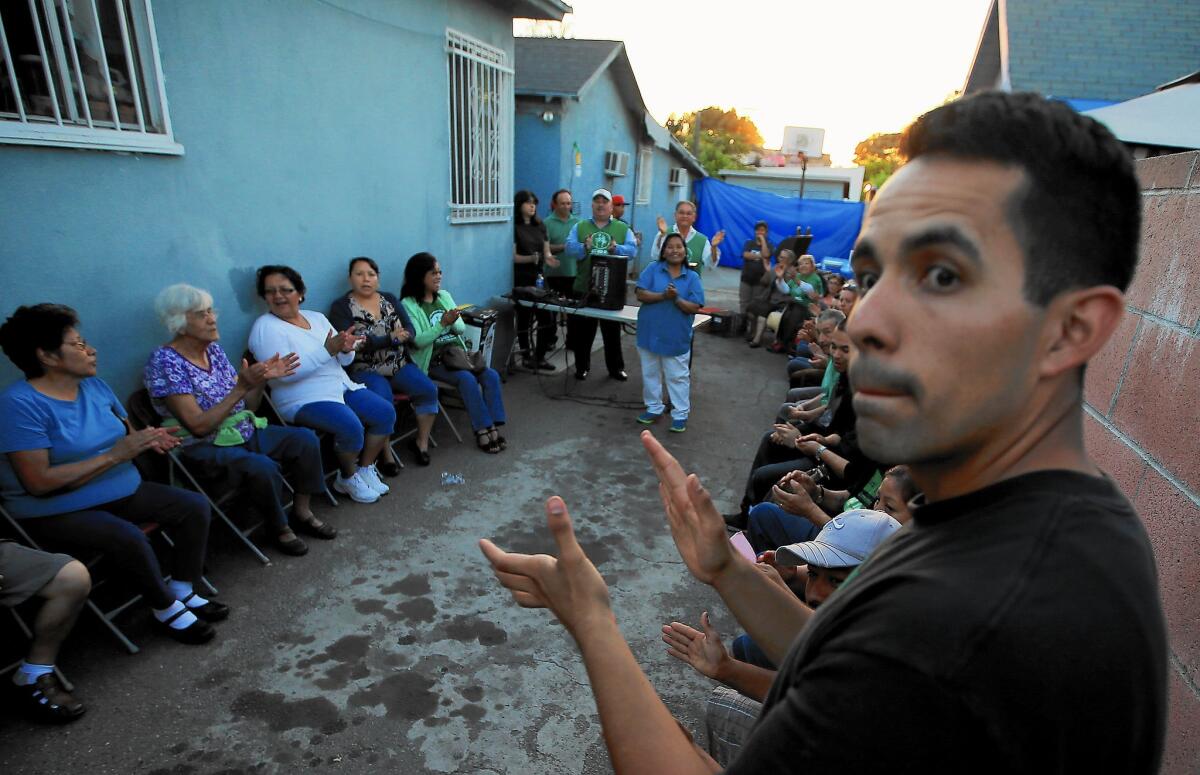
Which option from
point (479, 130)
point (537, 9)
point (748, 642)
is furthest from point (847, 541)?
point (537, 9)

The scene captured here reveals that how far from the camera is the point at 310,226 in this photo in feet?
15.3

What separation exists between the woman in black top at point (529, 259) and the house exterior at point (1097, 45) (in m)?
6.12

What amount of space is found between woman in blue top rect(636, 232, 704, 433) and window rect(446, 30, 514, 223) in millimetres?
2083

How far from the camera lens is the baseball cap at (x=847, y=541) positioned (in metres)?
2.14

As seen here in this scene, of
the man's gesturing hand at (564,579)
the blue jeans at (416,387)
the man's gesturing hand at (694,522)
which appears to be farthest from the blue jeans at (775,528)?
the blue jeans at (416,387)

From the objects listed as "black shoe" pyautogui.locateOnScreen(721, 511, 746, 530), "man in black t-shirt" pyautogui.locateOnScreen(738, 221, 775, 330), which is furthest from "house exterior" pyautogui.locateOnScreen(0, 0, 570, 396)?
"man in black t-shirt" pyautogui.locateOnScreen(738, 221, 775, 330)

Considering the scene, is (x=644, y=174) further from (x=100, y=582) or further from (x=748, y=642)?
(x=748, y=642)

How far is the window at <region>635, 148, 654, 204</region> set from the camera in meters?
14.4

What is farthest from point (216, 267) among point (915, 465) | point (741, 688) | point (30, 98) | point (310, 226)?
point (915, 465)

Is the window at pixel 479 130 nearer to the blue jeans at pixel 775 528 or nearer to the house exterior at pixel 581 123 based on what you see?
the house exterior at pixel 581 123

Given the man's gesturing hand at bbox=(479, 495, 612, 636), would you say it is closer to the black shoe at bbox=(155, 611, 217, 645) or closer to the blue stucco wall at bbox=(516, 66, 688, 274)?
the black shoe at bbox=(155, 611, 217, 645)

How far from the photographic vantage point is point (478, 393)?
5355 millimetres

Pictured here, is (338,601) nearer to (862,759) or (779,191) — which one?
(862,759)

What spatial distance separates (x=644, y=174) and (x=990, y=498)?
1514cm
